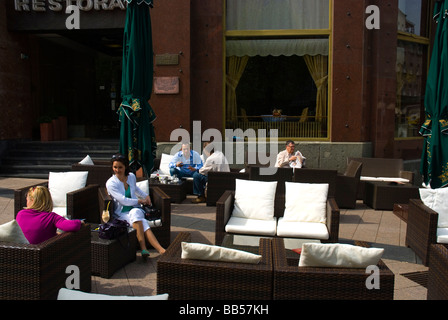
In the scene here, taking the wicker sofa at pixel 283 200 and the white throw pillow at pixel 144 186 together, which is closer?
the wicker sofa at pixel 283 200

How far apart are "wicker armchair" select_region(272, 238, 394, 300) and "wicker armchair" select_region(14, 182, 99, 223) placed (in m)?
3.54

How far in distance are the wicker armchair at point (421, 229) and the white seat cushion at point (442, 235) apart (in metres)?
0.07

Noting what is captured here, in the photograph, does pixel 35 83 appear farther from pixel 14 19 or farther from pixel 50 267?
pixel 50 267

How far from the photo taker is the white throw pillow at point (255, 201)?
5785 millimetres

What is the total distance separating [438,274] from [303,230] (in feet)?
6.73

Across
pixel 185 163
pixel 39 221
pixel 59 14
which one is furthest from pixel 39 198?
pixel 59 14

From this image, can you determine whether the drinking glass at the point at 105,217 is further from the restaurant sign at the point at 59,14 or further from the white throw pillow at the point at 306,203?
the restaurant sign at the point at 59,14

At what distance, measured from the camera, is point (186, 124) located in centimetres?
1109

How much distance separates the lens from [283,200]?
19.8 ft

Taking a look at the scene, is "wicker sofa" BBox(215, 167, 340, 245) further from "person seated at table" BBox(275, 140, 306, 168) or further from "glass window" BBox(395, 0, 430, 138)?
"glass window" BBox(395, 0, 430, 138)

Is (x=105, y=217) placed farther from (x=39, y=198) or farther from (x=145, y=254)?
(x=39, y=198)

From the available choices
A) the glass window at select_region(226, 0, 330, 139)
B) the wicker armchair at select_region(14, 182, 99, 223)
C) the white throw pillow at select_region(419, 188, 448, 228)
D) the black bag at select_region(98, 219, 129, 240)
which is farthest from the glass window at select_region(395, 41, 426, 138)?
the black bag at select_region(98, 219, 129, 240)

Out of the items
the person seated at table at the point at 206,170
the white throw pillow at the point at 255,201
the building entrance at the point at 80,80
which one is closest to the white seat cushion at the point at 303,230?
the white throw pillow at the point at 255,201
